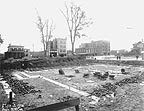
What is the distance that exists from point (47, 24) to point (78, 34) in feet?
39.3

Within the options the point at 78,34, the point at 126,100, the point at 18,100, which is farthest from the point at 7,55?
the point at 126,100

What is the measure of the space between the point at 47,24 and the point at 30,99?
3982cm

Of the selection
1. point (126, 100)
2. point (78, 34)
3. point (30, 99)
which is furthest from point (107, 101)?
point (78, 34)

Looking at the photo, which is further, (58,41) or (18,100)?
(58,41)

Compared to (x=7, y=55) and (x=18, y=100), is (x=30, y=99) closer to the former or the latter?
(x=18, y=100)

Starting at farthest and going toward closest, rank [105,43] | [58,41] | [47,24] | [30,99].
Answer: [105,43] → [58,41] → [47,24] → [30,99]

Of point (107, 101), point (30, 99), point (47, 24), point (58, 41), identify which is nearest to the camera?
point (107, 101)

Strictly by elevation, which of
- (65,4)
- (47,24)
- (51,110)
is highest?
(65,4)

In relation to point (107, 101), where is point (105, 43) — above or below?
above

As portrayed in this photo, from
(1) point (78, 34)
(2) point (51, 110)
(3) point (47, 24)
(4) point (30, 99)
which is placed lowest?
(4) point (30, 99)

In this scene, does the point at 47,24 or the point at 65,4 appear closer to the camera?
the point at 65,4

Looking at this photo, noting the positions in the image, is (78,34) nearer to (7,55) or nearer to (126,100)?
(7,55)

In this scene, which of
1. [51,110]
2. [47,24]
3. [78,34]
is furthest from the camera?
[47,24]

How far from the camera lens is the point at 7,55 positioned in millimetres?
38750
